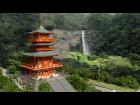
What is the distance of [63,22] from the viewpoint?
14984mm

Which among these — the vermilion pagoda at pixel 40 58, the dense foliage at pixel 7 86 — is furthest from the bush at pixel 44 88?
the vermilion pagoda at pixel 40 58

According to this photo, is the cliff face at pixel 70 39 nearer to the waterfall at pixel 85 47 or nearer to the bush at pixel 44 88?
the waterfall at pixel 85 47

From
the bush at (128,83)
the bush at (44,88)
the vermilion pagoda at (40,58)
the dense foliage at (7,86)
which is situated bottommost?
the bush at (128,83)

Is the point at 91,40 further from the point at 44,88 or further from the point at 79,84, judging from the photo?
the point at 44,88

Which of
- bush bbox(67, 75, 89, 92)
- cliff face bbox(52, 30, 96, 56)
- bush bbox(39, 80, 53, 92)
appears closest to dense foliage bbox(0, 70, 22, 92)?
bush bbox(39, 80, 53, 92)

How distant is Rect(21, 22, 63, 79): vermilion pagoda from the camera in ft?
30.8

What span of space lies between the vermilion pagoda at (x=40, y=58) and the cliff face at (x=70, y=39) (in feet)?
11.2

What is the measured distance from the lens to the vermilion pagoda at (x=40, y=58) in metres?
9.38

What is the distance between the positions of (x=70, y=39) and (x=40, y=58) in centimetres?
464

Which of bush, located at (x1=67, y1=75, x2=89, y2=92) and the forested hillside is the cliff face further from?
bush, located at (x1=67, y1=75, x2=89, y2=92)

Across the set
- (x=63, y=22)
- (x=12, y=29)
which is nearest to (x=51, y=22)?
(x=63, y=22)

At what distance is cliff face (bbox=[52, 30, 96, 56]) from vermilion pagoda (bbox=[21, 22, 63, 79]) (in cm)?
340
